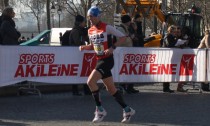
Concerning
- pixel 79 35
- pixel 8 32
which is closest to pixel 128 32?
pixel 79 35

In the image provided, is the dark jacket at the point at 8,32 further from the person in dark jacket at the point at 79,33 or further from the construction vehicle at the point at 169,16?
the construction vehicle at the point at 169,16

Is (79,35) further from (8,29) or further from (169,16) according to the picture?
(169,16)

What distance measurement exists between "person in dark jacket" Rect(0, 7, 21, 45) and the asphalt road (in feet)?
4.66

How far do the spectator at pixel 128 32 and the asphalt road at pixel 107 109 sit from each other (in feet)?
1.05

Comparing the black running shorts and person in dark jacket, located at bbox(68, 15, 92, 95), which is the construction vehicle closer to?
person in dark jacket, located at bbox(68, 15, 92, 95)

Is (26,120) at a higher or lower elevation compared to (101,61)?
lower

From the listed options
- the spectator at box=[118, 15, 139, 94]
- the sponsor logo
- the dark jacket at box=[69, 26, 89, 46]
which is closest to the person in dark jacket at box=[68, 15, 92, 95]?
the dark jacket at box=[69, 26, 89, 46]

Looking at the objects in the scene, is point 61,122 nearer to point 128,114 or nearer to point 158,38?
point 128,114

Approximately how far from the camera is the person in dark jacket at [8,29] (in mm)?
14211

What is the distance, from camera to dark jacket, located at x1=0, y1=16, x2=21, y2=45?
1421cm

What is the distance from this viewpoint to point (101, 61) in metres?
10.3

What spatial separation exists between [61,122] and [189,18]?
1891cm

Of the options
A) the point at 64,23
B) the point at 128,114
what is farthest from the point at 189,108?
the point at 64,23

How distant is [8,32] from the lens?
14.2 meters
